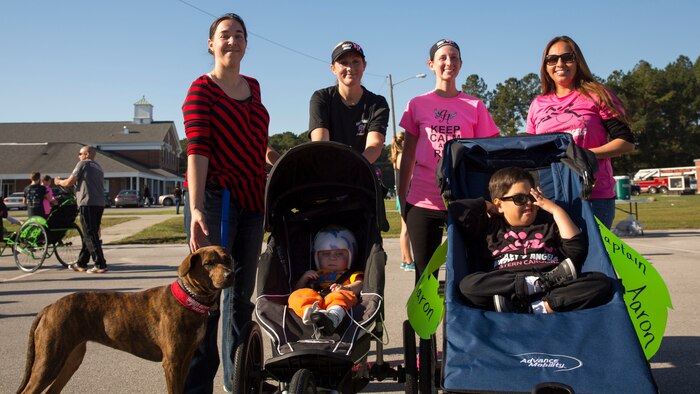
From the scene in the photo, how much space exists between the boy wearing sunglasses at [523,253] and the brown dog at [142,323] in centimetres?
142

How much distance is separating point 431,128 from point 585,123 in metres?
1.03

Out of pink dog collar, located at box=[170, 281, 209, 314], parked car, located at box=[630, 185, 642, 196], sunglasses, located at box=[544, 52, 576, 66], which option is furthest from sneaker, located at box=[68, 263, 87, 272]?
parked car, located at box=[630, 185, 642, 196]

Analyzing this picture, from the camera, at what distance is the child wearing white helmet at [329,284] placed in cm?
313

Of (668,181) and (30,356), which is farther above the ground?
(668,181)

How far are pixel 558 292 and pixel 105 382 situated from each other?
3.14m

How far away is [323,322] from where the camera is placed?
3.06 m

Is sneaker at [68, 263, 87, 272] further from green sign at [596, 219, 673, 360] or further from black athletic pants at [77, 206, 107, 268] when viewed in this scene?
green sign at [596, 219, 673, 360]

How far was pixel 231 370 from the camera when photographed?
3752mm

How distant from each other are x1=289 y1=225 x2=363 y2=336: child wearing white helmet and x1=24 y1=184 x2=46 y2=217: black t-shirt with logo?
9022 millimetres

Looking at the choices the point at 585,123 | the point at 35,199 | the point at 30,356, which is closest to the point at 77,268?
the point at 35,199

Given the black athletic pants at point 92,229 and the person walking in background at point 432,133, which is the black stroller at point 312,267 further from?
the black athletic pants at point 92,229

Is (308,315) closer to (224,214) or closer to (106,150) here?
(224,214)

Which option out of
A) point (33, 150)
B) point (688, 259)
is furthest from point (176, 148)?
point (688, 259)

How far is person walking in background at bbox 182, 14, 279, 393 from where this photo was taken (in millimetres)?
3418
